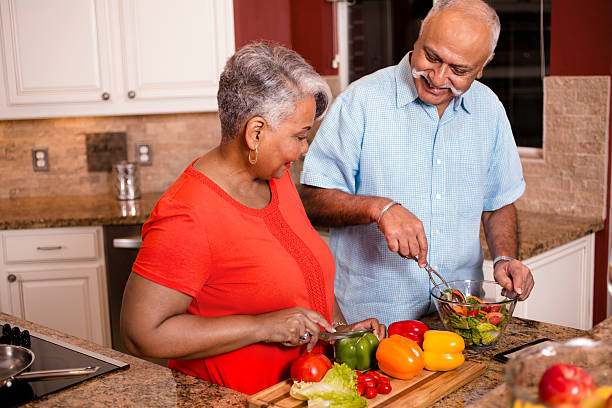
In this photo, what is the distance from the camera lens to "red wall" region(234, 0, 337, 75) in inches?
151

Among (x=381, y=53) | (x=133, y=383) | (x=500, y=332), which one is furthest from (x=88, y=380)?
(x=381, y=53)

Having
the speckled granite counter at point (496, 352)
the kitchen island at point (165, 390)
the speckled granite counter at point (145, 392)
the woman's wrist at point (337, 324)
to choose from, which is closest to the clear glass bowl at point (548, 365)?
the speckled granite counter at point (496, 352)

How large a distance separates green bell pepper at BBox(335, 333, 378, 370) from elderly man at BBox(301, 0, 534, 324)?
1.49ft

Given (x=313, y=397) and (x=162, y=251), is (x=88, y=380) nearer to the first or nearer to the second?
(x=162, y=251)

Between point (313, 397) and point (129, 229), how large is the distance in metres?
2.19

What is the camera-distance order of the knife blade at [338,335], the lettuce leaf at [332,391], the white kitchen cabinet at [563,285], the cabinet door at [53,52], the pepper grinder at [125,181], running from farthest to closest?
the pepper grinder at [125,181], the cabinet door at [53,52], the white kitchen cabinet at [563,285], the knife blade at [338,335], the lettuce leaf at [332,391]

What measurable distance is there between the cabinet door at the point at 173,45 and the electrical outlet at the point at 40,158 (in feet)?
2.29

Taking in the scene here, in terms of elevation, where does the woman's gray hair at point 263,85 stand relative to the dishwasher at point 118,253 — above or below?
above

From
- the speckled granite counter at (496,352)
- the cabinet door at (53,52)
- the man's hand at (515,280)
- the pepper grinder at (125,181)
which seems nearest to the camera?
the speckled granite counter at (496,352)

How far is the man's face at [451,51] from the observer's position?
168 centimetres

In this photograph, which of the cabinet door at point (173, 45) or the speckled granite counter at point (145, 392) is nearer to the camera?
the speckled granite counter at point (145, 392)

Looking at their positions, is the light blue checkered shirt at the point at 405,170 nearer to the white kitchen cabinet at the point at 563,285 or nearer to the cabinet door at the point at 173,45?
the white kitchen cabinet at the point at 563,285

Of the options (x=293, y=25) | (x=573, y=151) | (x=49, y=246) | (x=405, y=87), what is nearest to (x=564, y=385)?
(x=405, y=87)

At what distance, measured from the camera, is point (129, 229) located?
3.23 metres
